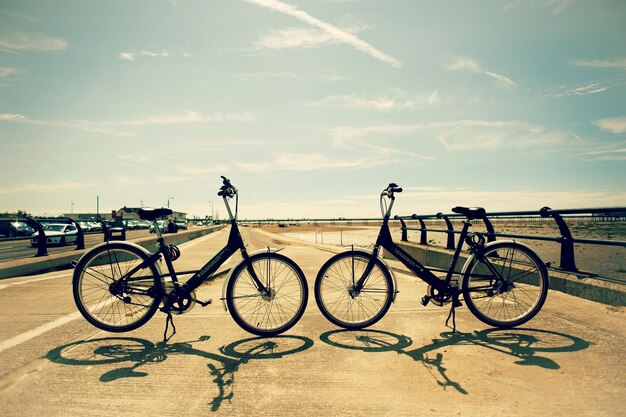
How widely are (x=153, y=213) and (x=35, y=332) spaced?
190cm

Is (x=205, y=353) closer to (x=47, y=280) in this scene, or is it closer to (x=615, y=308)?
(x=615, y=308)

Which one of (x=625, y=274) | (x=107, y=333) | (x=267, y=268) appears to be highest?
(x=267, y=268)


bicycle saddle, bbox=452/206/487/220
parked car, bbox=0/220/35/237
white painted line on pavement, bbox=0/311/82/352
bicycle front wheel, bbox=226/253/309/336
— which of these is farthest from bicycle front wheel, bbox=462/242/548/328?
parked car, bbox=0/220/35/237

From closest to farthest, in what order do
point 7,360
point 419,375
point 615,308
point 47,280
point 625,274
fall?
point 419,375, point 7,360, point 615,308, point 47,280, point 625,274

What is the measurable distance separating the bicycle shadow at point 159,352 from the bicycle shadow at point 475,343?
0.54m

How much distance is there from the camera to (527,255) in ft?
15.4

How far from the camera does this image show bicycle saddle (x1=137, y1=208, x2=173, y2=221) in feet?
15.1

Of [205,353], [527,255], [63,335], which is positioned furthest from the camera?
[527,255]

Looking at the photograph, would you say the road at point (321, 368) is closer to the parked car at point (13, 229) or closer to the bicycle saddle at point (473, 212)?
the bicycle saddle at point (473, 212)

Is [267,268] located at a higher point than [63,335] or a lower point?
higher

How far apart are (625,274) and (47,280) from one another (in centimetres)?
3157

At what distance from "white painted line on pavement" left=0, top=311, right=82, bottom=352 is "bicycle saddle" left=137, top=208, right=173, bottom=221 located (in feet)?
A: 5.65

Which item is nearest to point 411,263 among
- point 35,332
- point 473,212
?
point 473,212

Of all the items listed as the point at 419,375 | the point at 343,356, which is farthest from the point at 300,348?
the point at 419,375
